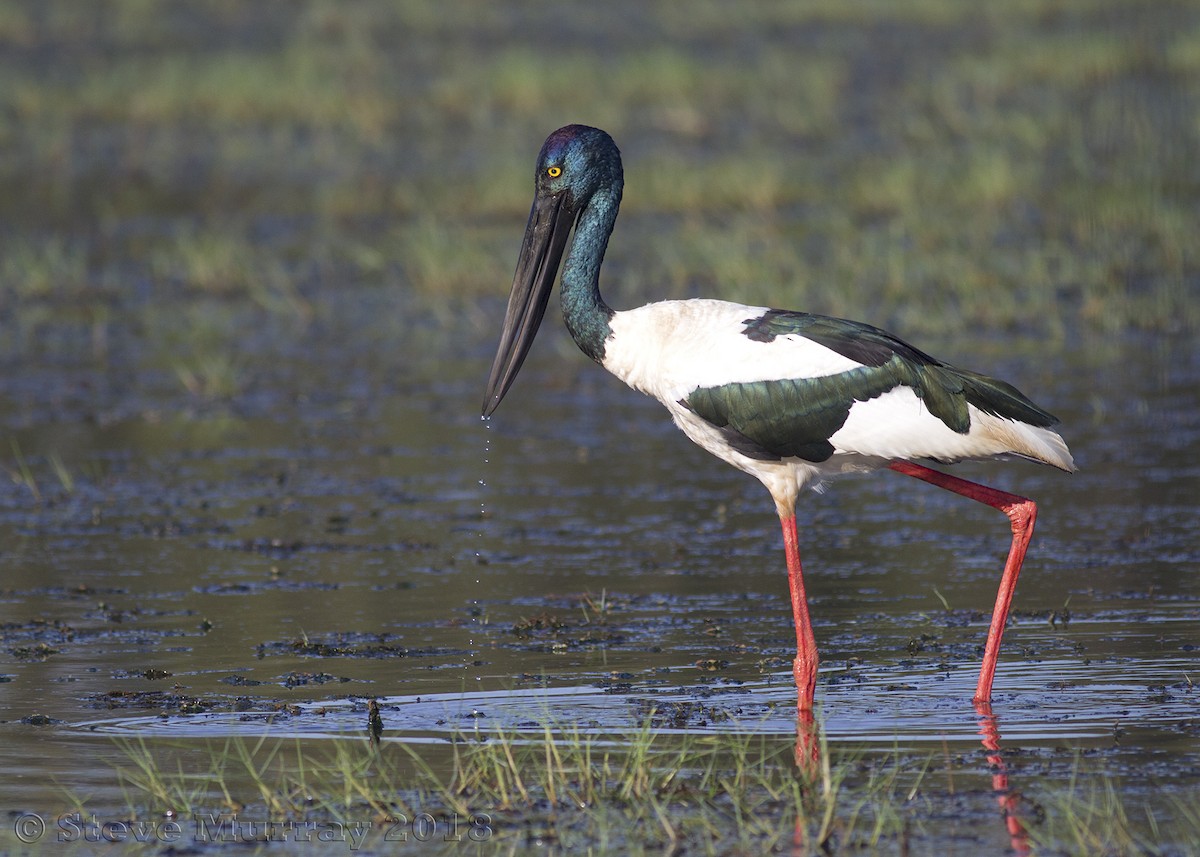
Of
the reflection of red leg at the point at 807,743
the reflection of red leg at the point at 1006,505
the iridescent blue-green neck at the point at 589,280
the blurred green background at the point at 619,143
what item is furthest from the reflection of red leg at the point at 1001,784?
the blurred green background at the point at 619,143

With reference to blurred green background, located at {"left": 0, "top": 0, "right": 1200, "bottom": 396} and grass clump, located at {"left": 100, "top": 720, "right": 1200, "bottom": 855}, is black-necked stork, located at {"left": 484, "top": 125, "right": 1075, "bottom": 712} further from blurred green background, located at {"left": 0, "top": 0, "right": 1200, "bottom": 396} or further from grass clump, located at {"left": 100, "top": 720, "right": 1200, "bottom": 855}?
blurred green background, located at {"left": 0, "top": 0, "right": 1200, "bottom": 396}

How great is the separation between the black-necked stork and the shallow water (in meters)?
0.42

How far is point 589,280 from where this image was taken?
604 centimetres

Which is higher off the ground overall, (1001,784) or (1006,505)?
(1006,505)

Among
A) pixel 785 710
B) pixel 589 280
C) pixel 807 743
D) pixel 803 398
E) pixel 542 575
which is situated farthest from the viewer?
pixel 542 575

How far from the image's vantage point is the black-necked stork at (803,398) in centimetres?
574

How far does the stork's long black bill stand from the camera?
6.30 metres

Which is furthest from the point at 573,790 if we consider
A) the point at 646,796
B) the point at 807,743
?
the point at 807,743

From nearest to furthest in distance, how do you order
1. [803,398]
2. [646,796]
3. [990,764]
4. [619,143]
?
[646,796], [990,764], [803,398], [619,143]

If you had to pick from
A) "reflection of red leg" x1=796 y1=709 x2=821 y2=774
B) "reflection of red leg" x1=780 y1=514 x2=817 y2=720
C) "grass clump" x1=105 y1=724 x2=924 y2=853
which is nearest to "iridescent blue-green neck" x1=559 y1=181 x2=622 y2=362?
"reflection of red leg" x1=780 y1=514 x2=817 y2=720

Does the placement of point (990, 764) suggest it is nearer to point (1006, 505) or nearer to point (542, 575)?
point (1006, 505)

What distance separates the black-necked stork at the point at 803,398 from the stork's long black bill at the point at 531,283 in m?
0.27

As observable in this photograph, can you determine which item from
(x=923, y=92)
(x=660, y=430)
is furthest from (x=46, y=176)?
(x=660, y=430)

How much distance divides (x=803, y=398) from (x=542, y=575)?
5.58 ft
